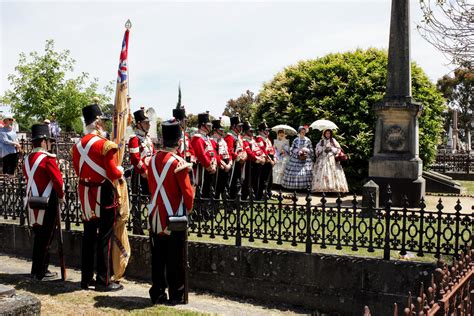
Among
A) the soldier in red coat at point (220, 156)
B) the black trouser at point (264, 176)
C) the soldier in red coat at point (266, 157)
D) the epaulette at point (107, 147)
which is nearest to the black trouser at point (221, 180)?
the soldier in red coat at point (220, 156)

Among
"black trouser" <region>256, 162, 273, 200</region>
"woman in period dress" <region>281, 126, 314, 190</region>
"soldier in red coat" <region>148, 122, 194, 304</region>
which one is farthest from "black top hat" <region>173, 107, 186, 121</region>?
"woman in period dress" <region>281, 126, 314, 190</region>

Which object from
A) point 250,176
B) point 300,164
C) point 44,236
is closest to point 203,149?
point 250,176

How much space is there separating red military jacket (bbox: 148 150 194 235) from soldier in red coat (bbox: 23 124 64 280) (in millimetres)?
1811

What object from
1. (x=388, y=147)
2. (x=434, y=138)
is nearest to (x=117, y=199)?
(x=388, y=147)

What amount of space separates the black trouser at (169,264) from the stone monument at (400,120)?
671 cm

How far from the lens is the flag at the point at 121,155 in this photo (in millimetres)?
7254

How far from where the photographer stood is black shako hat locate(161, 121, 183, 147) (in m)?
6.37

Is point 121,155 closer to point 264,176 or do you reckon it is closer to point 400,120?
point 264,176

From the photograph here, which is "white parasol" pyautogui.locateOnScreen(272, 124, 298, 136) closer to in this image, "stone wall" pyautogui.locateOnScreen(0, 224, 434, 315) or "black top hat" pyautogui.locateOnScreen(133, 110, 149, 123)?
"black top hat" pyautogui.locateOnScreen(133, 110, 149, 123)

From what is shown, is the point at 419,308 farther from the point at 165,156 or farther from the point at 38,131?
the point at 38,131

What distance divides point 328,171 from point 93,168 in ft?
28.2

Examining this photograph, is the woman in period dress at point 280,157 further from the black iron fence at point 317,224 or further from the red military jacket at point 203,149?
the black iron fence at point 317,224

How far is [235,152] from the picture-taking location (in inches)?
467

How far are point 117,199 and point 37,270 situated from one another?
5.94 ft
